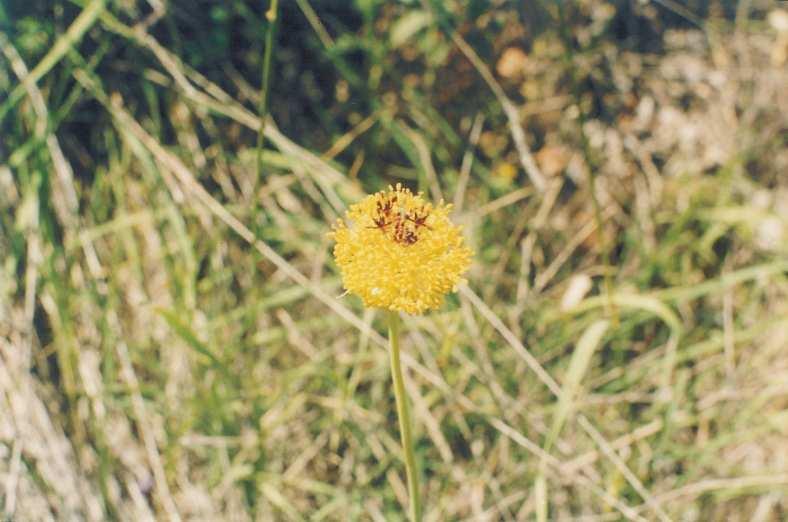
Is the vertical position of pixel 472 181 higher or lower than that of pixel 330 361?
higher

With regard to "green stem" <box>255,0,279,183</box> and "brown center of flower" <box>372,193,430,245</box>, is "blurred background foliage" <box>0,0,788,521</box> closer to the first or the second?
"green stem" <box>255,0,279,183</box>

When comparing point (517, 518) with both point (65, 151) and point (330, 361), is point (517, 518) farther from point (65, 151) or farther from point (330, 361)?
point (65, 151)

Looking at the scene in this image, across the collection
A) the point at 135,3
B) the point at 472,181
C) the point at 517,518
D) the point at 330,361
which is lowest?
the point at 517,518

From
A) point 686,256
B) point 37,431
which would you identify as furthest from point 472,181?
point 37,431

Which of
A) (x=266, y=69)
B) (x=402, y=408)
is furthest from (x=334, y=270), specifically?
(x=402, y=408)

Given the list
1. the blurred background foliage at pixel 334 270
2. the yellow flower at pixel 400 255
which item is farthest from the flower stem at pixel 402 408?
the blurred background foliage at pixel 334 270

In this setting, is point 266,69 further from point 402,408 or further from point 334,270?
point 334,270
